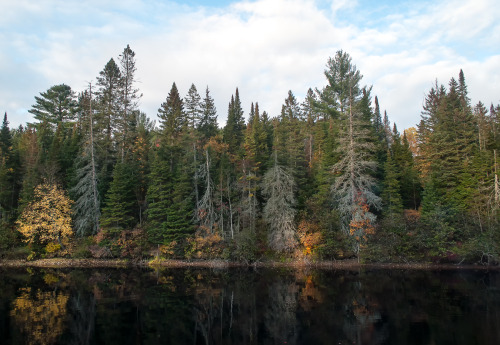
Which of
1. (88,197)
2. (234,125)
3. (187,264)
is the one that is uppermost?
(234,125)

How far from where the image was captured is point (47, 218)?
3916 cm

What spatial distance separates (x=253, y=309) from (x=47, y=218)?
3207cm

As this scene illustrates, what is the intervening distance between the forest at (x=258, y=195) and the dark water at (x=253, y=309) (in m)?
6.00

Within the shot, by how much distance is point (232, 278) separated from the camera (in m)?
30.0

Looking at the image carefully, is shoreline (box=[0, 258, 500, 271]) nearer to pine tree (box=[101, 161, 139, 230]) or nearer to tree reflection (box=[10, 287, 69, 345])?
pine tree (box=[101, 161, 139, 230])

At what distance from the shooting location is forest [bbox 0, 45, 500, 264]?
35438mm

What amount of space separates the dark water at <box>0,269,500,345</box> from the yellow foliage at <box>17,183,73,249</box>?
893cm

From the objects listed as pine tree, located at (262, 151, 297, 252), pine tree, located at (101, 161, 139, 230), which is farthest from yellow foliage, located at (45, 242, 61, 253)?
pine tree, located at (262, 151, 297, 252)

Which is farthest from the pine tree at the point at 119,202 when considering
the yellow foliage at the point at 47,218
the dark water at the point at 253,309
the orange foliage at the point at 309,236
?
the orange foliage at the point at 309,236

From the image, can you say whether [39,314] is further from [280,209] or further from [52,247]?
[280,209]

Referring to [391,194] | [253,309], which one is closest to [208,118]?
[391,194]

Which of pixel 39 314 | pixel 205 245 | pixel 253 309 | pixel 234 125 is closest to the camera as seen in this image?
pixel 39 314

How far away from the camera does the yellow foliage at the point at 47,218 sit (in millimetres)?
38844

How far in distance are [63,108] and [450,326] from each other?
6986 cm
